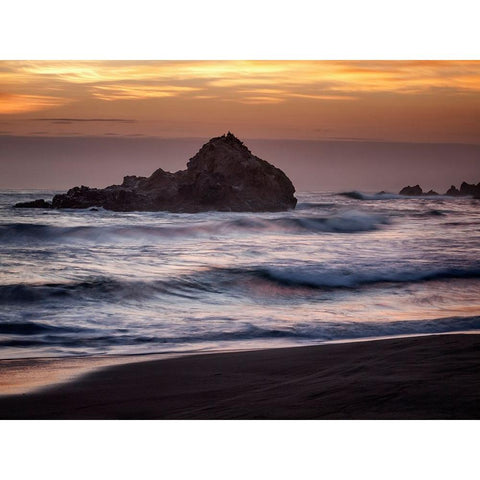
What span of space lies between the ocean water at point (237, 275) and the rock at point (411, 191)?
13cm

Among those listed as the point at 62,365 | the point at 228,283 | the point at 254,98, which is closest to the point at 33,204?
the point at 62,365

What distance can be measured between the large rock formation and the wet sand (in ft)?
2.80

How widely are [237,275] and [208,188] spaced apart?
20.5 inches

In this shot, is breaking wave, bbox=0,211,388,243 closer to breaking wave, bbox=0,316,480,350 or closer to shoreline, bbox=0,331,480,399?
breaking wave, bbox=0,316,480,350

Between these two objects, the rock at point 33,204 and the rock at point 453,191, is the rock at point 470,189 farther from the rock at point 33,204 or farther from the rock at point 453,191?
the rock at point 33,204

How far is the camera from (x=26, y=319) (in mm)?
4855

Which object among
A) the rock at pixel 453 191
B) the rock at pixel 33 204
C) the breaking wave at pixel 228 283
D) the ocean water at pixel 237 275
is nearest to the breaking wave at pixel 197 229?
the ocean water at pixel 237 275

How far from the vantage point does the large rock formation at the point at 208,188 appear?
5059mm

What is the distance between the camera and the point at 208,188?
5.09 metres

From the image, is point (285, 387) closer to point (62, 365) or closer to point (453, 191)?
point (62, 365)

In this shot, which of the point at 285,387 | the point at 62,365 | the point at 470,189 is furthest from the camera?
the point at 470,189
